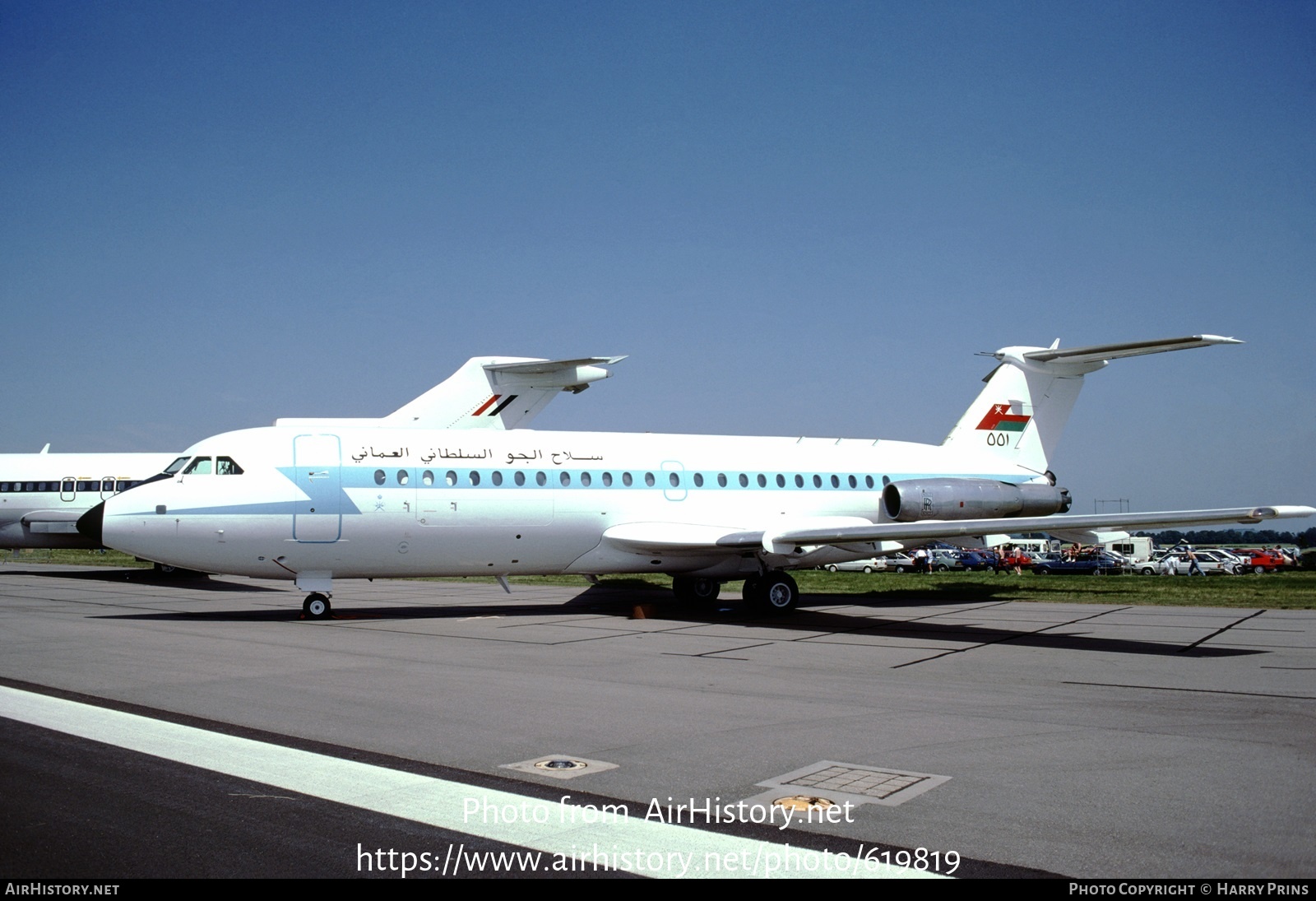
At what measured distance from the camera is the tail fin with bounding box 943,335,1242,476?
79.2ft

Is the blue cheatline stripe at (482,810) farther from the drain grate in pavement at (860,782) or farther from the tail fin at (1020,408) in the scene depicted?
the tail fin at (1020,408)

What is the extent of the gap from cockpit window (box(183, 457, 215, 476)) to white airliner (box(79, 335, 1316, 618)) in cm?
3

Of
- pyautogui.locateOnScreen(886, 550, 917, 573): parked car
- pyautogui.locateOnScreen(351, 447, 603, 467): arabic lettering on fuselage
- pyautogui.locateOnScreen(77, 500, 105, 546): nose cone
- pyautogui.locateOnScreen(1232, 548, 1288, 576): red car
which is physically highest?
pyautogui.locateOnScreen(351, 447, 603, 467): arabic lettering on fuselage

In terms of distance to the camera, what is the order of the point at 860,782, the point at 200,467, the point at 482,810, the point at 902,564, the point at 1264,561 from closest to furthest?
the point at 482,810 → the point at 860,782 → the point at 200,467 → the point at 1264,561 → the point at 902,564

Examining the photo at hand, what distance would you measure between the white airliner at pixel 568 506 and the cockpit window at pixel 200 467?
0.03m

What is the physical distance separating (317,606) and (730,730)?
38.5ft

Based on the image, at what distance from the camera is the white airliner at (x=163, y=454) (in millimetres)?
27859

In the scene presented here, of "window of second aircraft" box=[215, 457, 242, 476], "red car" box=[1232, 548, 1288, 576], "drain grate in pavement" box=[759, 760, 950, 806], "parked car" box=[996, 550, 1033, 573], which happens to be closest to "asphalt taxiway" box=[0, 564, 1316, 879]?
"drain grate in pavement" box=[759, 760, 950, 806]

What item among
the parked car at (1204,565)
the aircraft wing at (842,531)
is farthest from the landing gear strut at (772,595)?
the parked car at (1204,565)

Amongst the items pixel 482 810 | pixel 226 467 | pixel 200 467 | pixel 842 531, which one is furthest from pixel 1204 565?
pixel 482 810

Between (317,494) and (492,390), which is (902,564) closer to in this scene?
(492,390)

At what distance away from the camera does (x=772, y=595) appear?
1983 centimetres

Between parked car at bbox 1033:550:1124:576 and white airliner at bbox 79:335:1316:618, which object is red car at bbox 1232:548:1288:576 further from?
white airliner at bbox 79:335:1316:618

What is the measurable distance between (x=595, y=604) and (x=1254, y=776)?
53.3 ft
